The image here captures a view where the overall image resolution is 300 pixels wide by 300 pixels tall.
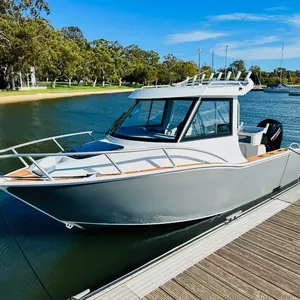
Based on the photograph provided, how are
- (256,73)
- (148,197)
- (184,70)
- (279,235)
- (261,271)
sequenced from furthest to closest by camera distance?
1. (256,73)
2. (184,70)
3. (148,197)
4. (279,235)
5. (261,271)

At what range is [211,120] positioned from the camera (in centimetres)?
539

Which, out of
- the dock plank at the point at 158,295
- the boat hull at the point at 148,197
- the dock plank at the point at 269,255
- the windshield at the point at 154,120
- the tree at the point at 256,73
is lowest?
the dock plank at the point at 269,255

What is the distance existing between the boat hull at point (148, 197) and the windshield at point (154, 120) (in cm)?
91

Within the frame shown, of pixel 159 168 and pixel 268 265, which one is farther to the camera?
pixel 159 168

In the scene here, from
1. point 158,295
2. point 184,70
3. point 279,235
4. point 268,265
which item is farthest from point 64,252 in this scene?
point 184,70

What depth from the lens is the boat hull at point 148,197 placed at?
4.28 metres

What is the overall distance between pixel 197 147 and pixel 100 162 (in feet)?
5.56

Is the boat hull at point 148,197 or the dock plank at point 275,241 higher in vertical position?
the boat hull at point 148,197

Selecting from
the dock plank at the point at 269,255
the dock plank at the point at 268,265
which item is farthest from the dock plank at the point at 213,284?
the dock plank at the point at 269,255

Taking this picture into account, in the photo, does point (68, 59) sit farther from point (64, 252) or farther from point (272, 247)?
point (272, 247)

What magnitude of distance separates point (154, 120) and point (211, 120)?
111 cm

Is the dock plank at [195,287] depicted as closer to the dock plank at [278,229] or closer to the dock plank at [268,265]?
the dock plank at [268,265]

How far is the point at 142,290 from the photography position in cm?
321

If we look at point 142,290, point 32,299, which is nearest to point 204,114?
point 142,290
